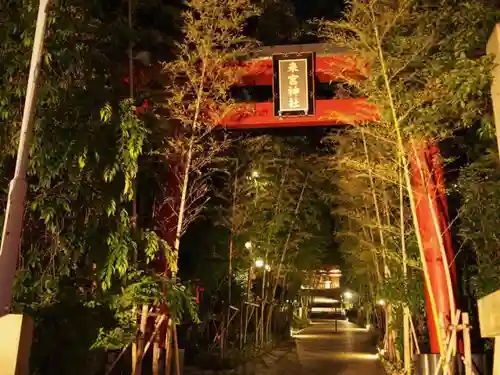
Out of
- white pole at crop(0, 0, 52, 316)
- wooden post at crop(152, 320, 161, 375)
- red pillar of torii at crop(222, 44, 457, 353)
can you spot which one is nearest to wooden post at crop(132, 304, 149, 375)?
wooden post at crop(152, 320, 161, 375)

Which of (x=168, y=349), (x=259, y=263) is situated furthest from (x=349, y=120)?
(x=259, y=263)

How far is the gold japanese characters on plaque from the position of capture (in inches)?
317

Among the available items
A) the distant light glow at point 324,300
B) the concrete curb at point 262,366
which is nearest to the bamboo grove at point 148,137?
the concrete curb at point 262,366

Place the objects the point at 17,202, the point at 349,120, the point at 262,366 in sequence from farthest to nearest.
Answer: the point at 262,366, the point at 349,120, the point at 17,202

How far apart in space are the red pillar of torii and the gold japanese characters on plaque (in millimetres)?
207

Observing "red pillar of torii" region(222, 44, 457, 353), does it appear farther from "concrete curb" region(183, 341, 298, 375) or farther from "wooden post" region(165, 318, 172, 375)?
"concrete curb" region(183, 341, 298, 375)

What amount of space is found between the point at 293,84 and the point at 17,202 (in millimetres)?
5298

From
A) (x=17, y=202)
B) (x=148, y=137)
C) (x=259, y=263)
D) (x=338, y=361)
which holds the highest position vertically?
(x=148, y=137)

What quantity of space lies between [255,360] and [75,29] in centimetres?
970

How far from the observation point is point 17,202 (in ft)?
12.0

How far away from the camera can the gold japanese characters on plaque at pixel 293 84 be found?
805 centimetres

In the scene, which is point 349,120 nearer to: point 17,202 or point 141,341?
point 141,341

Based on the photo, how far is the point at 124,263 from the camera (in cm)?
516

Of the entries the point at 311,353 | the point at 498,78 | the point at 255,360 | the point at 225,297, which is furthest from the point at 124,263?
the point at 311,353
